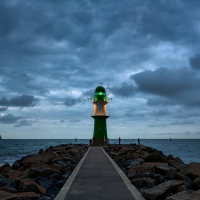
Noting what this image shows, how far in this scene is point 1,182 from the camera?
7.33 meters

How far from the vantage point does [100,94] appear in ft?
97.9

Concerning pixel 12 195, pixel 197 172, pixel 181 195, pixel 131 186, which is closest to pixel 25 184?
pixel 12 195

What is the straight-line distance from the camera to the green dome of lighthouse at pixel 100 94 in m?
29.5

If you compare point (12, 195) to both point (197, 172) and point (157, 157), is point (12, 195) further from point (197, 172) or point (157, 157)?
point (157, 157)

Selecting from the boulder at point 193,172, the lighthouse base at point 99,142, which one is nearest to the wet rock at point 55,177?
the boulder at point 193,172

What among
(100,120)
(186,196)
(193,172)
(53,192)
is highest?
(100,120)

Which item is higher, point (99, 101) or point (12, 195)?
point (99, 101)

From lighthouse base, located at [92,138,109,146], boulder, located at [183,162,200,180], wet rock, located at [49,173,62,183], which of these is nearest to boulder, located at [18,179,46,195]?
wet rock, located at [49,173,62,183]

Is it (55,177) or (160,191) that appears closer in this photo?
(160,191)

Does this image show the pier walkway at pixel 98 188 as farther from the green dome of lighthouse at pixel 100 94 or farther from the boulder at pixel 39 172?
the green dome of lighthouse at pixel 100 94

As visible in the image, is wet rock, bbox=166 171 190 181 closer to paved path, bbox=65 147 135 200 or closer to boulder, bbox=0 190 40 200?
paved path, bbox=65 147 135 200

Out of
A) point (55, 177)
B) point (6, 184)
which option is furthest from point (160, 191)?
point (6, 184)

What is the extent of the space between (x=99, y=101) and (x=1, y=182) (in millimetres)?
22264

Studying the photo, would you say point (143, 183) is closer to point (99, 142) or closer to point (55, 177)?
point (55, 177)
